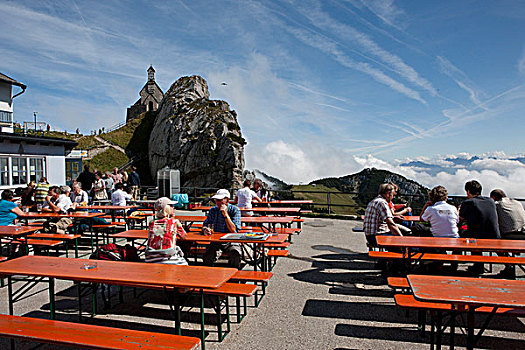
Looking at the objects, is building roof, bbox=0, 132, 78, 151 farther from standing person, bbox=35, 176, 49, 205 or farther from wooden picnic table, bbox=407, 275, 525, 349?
wooden picnic table, bbox=407, 275, 525, 349

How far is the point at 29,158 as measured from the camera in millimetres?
21594

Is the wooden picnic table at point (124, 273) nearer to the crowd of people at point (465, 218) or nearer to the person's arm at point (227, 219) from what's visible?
the person's arm at point (227, 219)

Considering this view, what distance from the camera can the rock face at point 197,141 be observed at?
46.6 m

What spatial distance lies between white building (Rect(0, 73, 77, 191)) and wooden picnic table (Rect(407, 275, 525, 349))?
22012 millimetres

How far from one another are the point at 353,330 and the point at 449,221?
2835 millimetres

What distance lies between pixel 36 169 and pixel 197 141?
2710cm

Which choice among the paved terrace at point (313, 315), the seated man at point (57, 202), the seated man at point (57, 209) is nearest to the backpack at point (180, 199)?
the seated man at point (57, 209)

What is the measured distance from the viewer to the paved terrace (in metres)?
4.14

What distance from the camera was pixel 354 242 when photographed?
396 inches

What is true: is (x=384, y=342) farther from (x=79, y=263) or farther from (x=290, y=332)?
(x=79, y=263)

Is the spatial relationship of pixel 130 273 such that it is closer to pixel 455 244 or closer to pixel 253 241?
pixel 253 241

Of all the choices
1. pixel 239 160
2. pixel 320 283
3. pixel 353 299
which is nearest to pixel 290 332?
pixel 353 299

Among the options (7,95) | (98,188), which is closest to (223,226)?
(98,188)

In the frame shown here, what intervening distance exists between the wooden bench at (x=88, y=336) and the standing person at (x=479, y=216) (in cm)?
536
